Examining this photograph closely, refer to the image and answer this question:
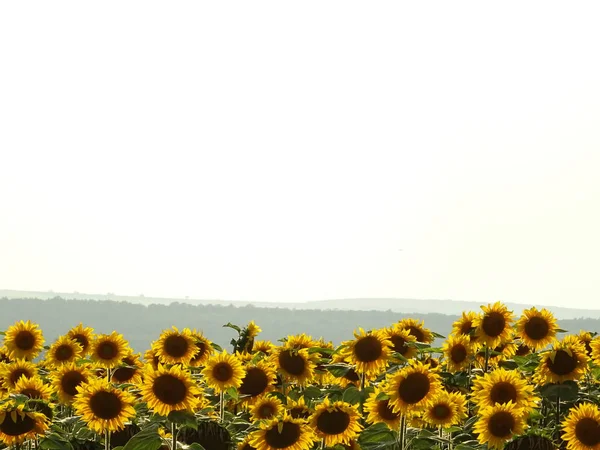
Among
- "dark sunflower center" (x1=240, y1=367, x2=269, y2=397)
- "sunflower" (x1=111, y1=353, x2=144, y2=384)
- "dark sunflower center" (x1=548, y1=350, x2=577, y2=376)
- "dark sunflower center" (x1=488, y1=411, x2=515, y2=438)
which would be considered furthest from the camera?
"sunflower" (x1=111, y1=353, x2=144, y2=384)

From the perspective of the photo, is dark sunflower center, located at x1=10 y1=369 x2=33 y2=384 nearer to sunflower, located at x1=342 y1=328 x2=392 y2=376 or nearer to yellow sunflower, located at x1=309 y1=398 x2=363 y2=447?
sunflower, located at x1=342 y1=328 x2=392 y2=376

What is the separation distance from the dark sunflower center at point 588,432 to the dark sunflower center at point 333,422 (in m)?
1.95

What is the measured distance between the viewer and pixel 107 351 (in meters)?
11.3

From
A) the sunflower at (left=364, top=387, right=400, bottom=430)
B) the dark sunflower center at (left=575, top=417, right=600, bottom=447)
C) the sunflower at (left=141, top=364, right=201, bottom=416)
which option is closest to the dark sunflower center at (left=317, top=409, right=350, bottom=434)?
the sunflower at (left=364, top=387, right=400, bottom=430)

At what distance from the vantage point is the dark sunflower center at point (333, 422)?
7.39 m

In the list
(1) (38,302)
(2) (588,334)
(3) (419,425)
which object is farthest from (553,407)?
(1) (38,302)

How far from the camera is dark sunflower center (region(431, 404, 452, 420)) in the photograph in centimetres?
822

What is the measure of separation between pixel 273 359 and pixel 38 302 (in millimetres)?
119537

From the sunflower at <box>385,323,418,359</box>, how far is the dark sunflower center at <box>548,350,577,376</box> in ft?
6.50

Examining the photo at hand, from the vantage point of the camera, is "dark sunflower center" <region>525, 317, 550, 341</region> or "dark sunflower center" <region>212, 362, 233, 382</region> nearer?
"dark sunflower center" <region>212, 362, 233, 382</region>

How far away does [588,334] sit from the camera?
11.3 m

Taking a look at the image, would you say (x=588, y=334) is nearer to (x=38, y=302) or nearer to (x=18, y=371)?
(x=18, y=371)

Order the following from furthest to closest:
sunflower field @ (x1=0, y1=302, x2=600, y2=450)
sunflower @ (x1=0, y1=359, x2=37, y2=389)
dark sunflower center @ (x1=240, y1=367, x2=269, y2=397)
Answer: sunflower @ (x1=0, y1=359, x2=37, y2=389), dark sunflower center @ (x1=240, y1=367, x2=269, y2=397), sunflower field @ (x1=0, y1=302, x2=600, y2=450)

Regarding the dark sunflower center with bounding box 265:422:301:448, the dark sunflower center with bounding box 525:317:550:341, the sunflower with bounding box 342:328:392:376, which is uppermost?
the dark sunflower center with bounding box 525:317:550:341
